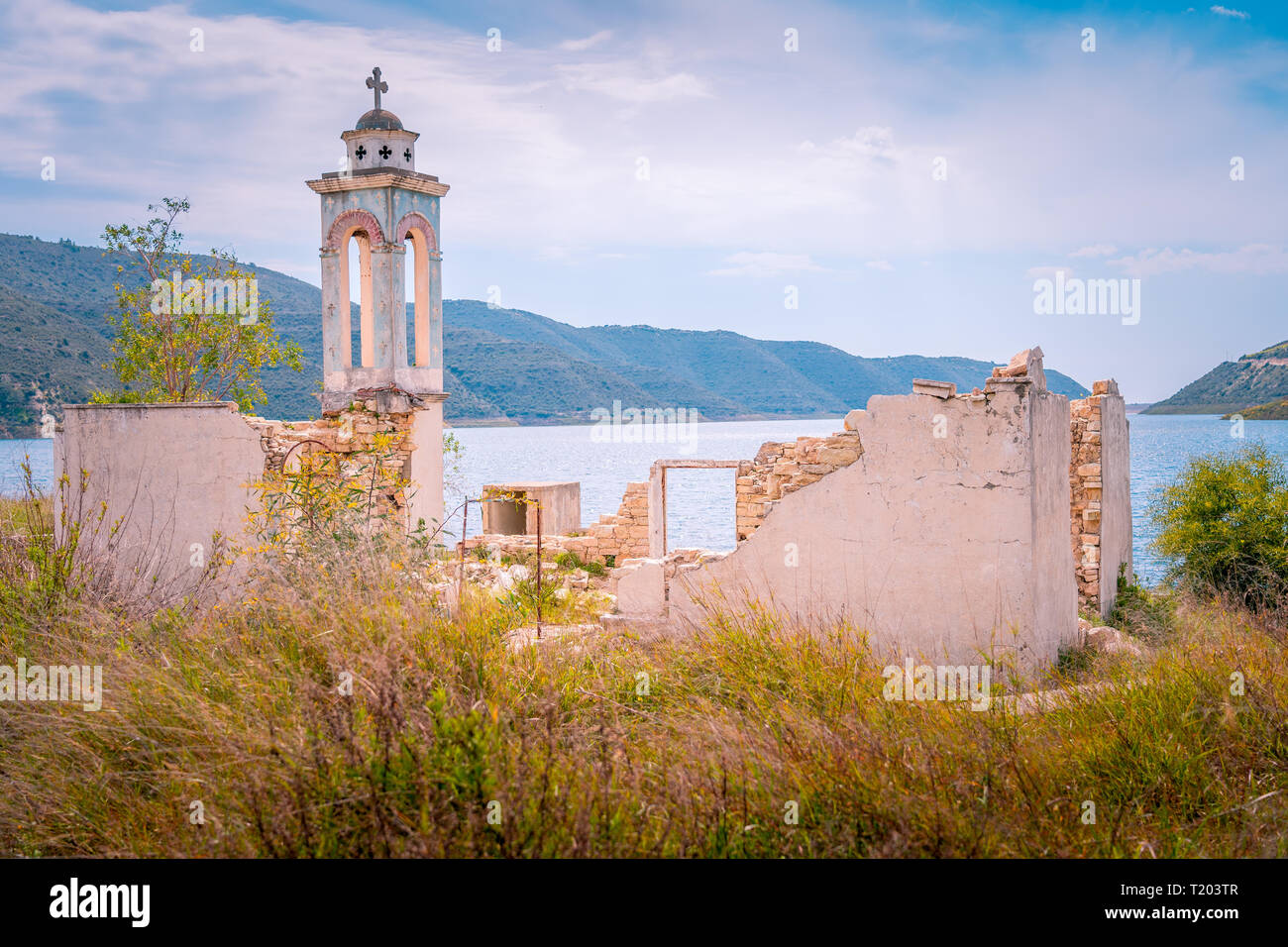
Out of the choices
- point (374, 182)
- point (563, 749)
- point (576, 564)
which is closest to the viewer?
point (563, 749)

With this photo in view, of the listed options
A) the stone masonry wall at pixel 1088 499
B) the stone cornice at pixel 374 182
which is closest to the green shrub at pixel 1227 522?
the stone masonry wall at pixel 1088 499

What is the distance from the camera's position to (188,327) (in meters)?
18.5

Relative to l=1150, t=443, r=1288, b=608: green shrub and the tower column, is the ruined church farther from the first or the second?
l=1150, t=443, r=1288, b=608: green shrub

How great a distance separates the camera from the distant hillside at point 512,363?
45.6 meters

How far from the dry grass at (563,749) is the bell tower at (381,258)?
8.22 m

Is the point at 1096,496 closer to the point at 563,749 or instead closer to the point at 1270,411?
the point at 563,749

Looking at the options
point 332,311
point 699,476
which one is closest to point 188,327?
point 332,311

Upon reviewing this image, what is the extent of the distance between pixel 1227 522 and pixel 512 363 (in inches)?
2780

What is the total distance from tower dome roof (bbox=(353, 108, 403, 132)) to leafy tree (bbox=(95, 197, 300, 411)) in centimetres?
598

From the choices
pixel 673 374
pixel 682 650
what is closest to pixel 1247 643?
pixel 682 650

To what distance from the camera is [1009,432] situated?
23.4 ft

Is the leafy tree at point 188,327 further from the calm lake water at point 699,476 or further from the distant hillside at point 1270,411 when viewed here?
the distant hillside at point 1270,411
